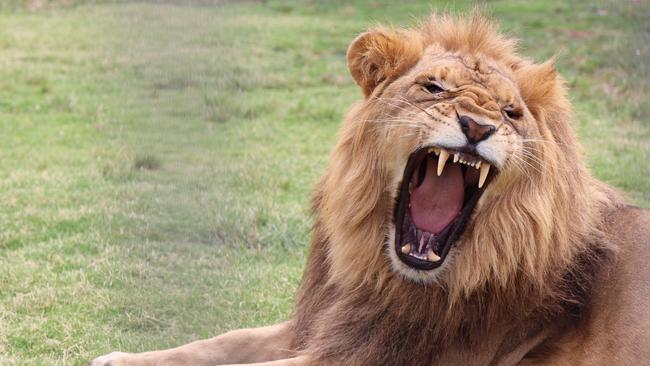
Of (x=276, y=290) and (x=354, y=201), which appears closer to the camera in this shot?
(x=354, y=201)

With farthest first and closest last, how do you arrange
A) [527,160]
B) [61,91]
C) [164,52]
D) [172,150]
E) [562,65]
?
1. [562,65]
2. [61,91]
3. [527,160]
4. [172,150]
5. [164,52]

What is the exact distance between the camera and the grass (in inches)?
73.1

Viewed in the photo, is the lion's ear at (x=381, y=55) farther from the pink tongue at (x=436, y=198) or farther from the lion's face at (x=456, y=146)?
the pink tongue at (x=436, y=198)

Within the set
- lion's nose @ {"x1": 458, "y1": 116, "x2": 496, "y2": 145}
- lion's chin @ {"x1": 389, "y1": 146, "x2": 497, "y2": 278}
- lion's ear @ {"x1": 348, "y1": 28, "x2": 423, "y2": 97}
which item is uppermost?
lion's ear @ {"x1": 348, "y1": 28, "x2": 423, "y2": 97}

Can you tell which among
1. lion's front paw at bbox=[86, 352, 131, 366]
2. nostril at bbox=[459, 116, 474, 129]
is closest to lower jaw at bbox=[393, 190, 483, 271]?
nostril at bbox=[459, 116, 474, 129]

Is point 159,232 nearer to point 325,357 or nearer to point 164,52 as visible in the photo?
point 164,52

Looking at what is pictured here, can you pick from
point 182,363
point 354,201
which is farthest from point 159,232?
point 182,363

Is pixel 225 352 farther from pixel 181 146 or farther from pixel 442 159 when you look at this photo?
pixel 181 146

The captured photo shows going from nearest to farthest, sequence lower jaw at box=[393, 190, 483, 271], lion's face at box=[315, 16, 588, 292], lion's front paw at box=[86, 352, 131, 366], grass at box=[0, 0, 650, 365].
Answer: grass at box=[0, 0, 650, 365], lion's face at box=[315, 16, 588, 292], lower jaw at box=[393, 190, 483, 271], lion's front paw at box=[86, 352, 131, 366]

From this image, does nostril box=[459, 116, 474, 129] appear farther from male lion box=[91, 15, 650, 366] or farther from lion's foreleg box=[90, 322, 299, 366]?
lion's foreleg box=[90, 322, 299, 366]

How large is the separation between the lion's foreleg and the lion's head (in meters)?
0.67

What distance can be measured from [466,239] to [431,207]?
168mm

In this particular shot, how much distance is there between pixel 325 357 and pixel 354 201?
1.68ft

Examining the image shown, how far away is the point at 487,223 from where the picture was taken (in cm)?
315
